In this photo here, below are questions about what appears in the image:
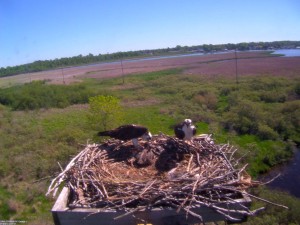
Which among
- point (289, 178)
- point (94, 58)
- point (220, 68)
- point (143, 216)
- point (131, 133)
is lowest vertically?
point (289, 178)

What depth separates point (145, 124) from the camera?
2089cm

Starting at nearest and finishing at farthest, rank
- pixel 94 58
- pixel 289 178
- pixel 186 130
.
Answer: pixel 186 130
pixel 289 178
pixel 94 58

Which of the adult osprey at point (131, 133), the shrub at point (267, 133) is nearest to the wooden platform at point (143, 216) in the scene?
the adult osprey at point (131, 133)

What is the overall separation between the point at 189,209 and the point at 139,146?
2.40m

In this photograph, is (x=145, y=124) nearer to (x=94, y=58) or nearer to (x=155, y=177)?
(x=155, y=177)

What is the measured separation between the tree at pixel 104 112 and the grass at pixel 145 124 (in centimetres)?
80

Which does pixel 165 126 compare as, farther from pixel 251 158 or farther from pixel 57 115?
pixel 57 115

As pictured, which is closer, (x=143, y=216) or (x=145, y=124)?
(x=143, y=216)

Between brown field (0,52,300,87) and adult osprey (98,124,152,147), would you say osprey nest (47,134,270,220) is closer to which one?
adult osprey (98,124,152,147)

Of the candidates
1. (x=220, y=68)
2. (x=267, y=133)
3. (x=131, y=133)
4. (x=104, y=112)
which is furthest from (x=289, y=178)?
(x=220, y=68)

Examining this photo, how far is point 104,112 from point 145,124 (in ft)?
25.9

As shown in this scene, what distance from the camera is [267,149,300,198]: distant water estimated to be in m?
13.3

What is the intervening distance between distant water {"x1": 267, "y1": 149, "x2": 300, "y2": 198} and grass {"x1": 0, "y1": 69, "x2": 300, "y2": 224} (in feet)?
1.42

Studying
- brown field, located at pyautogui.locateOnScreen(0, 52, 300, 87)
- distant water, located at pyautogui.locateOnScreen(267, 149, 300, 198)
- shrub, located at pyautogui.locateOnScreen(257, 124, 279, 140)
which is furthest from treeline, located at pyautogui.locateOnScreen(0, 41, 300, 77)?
distant water, located at pyautogui.locateOnScreen(267, 149, 300, 198)
